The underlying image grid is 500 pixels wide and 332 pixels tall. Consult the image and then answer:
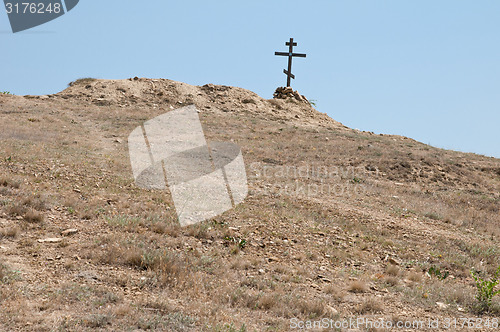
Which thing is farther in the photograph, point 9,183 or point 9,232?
point 9,183

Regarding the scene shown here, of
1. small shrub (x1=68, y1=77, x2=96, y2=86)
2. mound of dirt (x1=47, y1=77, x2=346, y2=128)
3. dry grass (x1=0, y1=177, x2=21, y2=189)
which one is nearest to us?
dry grass (x1=0, y1=177, x2=21, y2=189)

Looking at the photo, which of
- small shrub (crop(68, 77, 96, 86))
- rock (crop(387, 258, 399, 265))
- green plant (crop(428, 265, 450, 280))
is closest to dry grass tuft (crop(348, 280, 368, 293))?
rock (crop(387, 258, 399, 265))

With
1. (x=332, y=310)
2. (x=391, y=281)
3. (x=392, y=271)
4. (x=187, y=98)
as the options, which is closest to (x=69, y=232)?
(x=332, y=310)

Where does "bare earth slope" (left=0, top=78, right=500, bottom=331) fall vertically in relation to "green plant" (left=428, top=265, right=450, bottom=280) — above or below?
above

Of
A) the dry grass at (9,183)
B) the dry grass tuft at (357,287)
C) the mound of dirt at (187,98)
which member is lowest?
the dry grass tuft at (357,287)

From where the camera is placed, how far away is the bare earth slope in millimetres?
6223

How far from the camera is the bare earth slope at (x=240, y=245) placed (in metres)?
6.22

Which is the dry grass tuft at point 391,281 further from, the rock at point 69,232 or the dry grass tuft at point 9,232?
the dry grass tuft at point 9,232

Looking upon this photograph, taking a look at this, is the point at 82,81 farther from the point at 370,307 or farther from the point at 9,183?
the point at 370,307

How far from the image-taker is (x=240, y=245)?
956 cm

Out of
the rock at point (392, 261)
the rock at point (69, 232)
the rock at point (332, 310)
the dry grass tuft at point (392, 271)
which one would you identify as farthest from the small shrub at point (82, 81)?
the rock at point (332, 310)

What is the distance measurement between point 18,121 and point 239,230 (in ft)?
58.4

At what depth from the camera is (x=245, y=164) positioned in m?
19.7

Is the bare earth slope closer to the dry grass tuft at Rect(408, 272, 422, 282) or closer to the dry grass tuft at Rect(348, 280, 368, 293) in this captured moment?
the dry grass tuft at Rect(348, 280, 368, 293)
